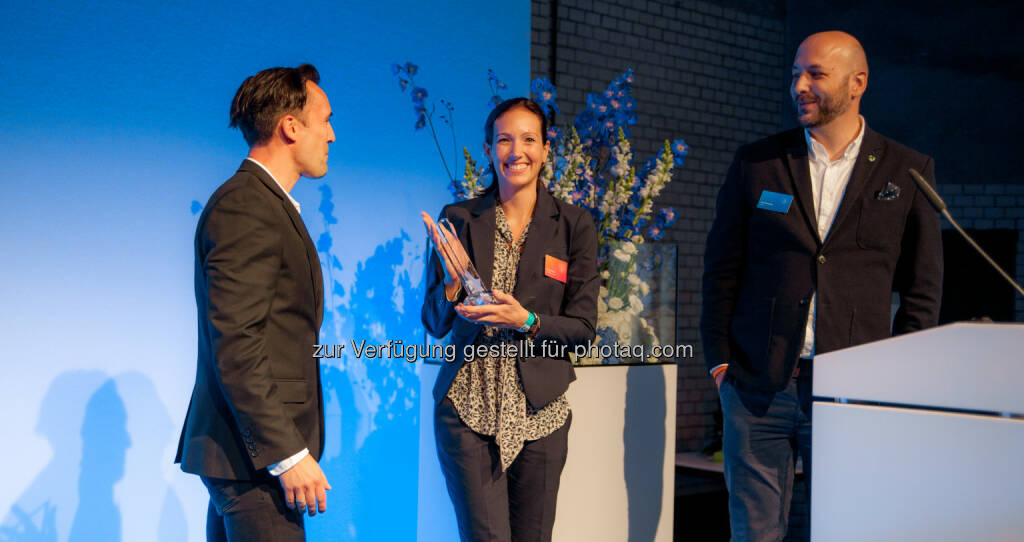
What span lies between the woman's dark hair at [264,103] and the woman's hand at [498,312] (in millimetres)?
664

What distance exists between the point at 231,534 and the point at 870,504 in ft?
3.94

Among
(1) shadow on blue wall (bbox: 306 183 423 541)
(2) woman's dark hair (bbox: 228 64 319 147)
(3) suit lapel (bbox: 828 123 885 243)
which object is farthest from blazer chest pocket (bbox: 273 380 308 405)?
(1) shadow on blue wall (bbox: 306 183 423 541)

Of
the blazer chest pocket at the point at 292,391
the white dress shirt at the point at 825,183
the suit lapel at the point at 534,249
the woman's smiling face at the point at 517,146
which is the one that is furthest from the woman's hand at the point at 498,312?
the white dress shirt at the point at 825,183

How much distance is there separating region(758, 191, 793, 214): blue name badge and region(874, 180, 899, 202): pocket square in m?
0.23

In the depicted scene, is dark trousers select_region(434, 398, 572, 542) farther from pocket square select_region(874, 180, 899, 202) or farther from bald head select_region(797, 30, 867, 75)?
bald head select_region(797, 30, 867, 75)

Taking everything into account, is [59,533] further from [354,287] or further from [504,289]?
[504,289]

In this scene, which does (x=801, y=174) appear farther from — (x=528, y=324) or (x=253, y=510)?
(x=253, y=510)

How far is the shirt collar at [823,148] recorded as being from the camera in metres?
2.28

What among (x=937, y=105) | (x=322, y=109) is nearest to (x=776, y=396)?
(x=322, y=109)

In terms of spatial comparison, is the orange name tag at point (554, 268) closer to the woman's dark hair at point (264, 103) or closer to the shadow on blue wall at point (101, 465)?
the woman's dark hair at point (264, 103)

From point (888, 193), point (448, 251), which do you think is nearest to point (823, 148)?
point (888, 193)

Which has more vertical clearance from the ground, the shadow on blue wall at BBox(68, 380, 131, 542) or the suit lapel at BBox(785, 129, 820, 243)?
the suit lapel at BBox(785, 129, 820, 243)

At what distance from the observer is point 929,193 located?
5.50 ft

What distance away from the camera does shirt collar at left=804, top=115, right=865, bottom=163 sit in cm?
228
